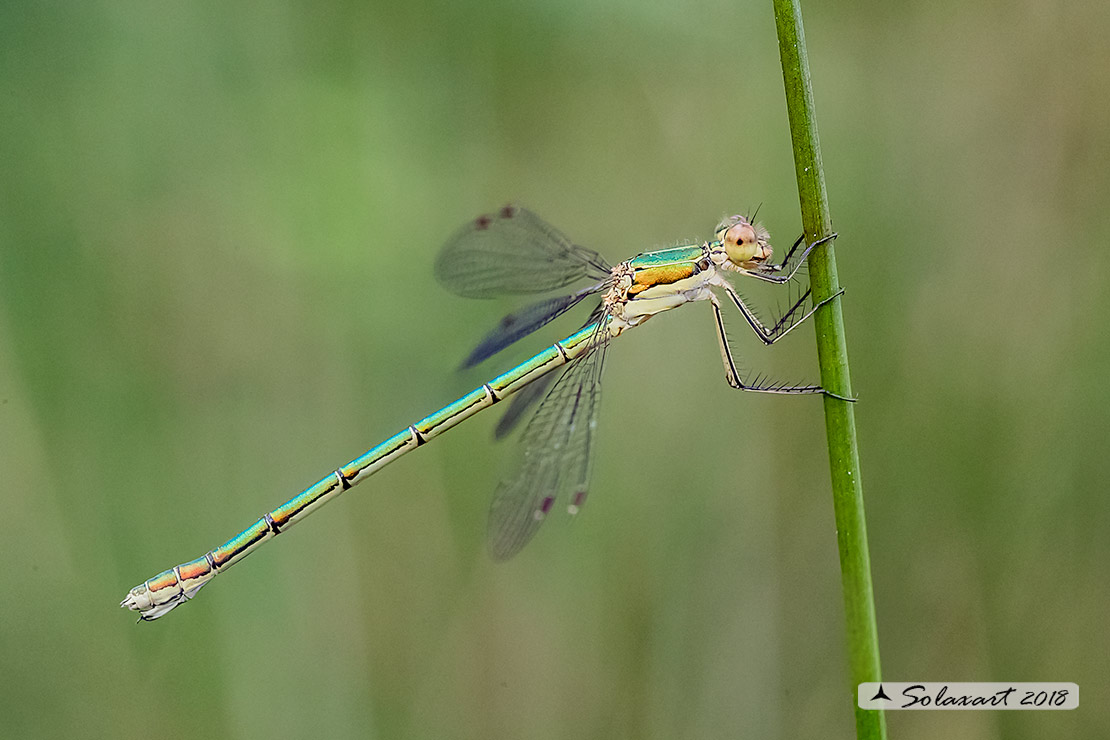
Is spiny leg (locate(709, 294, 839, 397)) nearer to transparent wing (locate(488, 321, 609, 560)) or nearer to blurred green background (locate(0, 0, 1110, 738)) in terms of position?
transparent wing (locate(488, 321, 609, 560))

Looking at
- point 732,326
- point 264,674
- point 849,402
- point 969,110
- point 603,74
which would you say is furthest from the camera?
point 603,74

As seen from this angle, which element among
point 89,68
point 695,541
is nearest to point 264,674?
point 695,541

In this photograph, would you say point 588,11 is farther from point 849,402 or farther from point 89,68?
point 849,402

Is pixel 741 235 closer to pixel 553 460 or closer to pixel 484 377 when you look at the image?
pixel 553 460

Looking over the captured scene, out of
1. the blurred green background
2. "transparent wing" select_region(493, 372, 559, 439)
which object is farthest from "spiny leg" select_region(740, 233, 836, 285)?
the blurred green background

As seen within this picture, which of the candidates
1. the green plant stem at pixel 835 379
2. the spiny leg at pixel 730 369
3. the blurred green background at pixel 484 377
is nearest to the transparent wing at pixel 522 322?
the blurred green background at pixel 484 377

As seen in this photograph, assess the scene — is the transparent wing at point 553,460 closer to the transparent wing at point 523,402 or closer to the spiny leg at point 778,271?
the transparent wing at point 523,402
